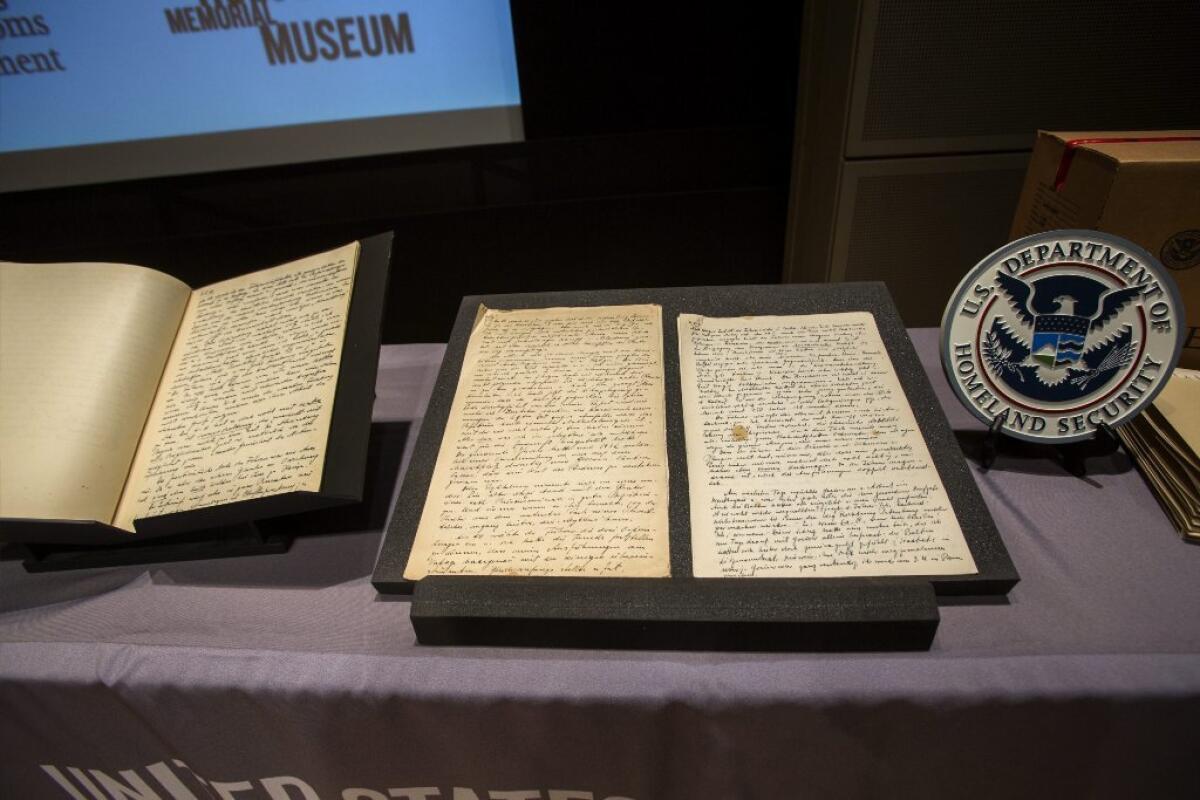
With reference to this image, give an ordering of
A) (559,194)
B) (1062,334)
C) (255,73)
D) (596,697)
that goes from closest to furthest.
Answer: (596,697), (1062,334), (255,73), (559,194)

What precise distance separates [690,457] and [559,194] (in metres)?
1.39

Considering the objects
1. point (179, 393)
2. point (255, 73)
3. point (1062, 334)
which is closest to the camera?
point (1062, 334)

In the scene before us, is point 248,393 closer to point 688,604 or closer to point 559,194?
point 688,604

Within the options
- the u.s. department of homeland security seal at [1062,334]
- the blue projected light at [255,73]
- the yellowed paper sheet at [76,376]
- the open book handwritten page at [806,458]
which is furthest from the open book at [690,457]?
the blue projected light at [255,73]

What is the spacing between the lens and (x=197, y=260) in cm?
205

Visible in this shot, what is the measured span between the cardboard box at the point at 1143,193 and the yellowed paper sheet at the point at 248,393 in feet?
3.36

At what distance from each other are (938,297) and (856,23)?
2.30 ft

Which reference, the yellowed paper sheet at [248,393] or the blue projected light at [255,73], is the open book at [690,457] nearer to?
the yellowed paper sheet at [248,393]

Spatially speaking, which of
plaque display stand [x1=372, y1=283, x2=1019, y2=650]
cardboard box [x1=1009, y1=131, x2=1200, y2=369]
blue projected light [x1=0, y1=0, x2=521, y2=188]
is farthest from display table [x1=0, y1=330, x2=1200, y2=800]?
blue projected light [x1=0, y1=0, x2=521, y2=188]

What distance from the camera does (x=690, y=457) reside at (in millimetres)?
836

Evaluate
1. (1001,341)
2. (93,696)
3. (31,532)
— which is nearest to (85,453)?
(31,532)

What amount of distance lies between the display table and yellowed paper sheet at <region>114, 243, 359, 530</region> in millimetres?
120

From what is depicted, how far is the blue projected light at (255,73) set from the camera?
165 centimetres

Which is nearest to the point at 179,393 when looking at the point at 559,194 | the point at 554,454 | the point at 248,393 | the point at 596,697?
the point at 248,393
